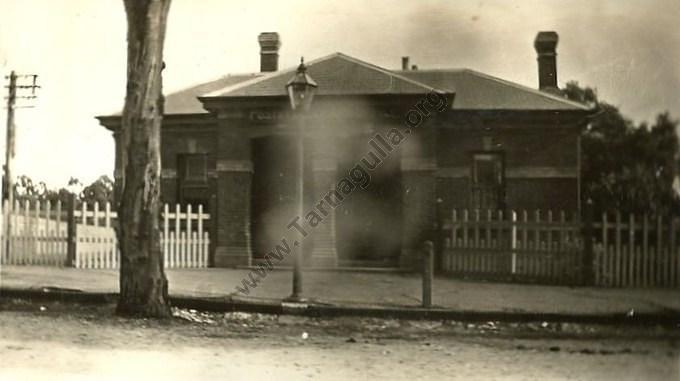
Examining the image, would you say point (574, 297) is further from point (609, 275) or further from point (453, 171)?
point (453, 171)

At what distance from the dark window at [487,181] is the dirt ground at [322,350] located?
9.08ft

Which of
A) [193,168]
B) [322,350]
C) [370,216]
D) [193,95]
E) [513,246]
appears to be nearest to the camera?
[322,350]

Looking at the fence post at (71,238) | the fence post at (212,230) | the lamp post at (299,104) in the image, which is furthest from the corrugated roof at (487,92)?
the fence post at (71,238)

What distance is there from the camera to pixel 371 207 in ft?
22.7

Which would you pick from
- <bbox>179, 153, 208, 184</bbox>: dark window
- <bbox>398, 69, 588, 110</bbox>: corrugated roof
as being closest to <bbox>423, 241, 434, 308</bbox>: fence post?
<bbox>398, 69, 588, 110</bbox>: corrugated roof

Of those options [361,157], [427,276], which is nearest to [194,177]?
[361,157]

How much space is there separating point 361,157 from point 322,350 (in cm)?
301

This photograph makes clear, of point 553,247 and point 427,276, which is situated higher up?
point 553,247

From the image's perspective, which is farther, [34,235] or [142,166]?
[34,235]

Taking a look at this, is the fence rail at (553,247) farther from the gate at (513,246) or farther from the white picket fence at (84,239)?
the white picket fence at (84,239)

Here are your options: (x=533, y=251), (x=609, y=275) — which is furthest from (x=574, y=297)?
(x=533, y=251)

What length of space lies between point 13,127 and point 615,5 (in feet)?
16.8

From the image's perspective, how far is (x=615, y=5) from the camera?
4652 mm

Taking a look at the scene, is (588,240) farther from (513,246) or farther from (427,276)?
(427,276)
